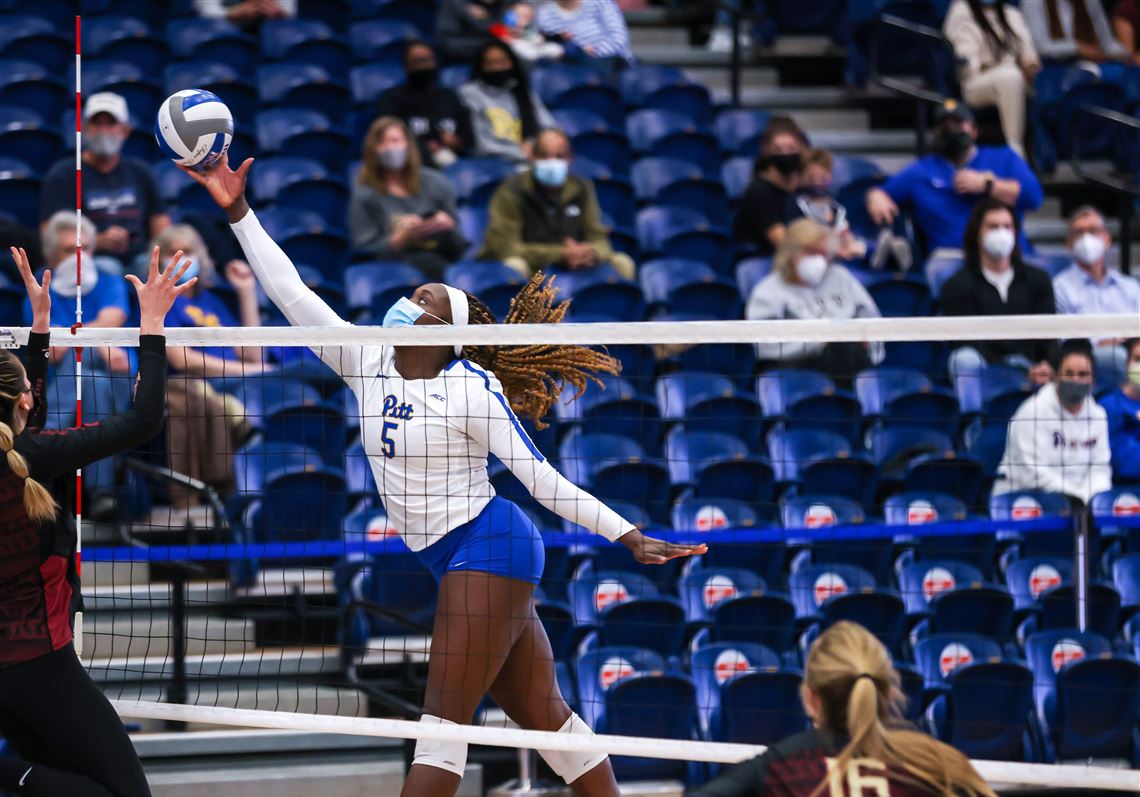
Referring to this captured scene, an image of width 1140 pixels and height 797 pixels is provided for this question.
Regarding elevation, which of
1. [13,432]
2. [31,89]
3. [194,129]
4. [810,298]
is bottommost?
[13,432]

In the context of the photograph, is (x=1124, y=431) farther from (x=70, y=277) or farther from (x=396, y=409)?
(x=70, y=277)

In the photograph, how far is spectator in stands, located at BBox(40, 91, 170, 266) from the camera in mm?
9297

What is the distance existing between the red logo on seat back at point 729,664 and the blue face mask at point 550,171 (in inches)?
142

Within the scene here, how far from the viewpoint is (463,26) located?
40.0ft

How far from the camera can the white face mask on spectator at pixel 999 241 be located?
9.97 metres

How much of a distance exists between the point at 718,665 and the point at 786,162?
14.0 ft

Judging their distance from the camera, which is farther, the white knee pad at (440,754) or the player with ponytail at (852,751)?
the white knee pad at (440,754)

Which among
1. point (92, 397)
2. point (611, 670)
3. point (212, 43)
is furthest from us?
point (212, 43)

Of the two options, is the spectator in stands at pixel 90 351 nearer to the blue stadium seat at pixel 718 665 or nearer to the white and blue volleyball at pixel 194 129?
the white and blue volleyball at pixel 194 129

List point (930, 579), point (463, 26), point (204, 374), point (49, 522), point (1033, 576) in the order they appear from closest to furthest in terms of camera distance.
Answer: point (49, 522) → point (204, 374) → point (930, 579) → point (1033, 576) → point (463, 26)

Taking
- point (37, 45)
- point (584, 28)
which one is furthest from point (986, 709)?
point (37, 45)

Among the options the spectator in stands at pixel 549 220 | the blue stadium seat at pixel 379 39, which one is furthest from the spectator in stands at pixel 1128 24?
the spectator in stands at pixel 549 220

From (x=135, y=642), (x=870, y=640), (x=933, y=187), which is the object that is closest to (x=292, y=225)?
(x=135, y=642)

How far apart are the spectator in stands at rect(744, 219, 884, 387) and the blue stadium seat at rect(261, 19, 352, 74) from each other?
3778mm
